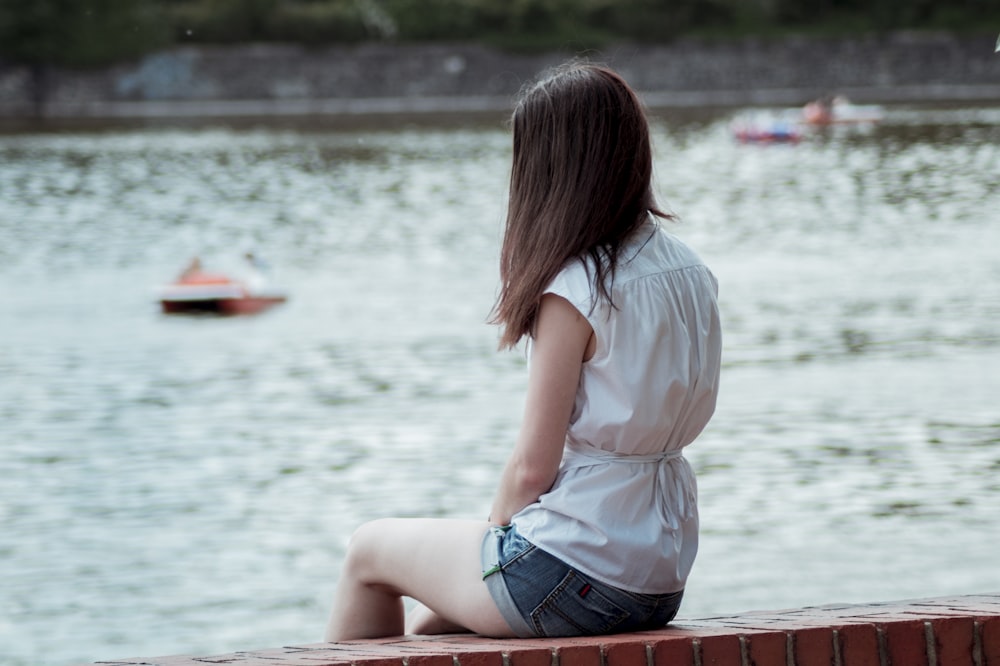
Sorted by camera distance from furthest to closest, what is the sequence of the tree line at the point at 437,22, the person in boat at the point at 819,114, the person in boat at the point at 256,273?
the tree line at the point at 437,22 < the person in boat at the point at 819,114 < the person in boat at the point at 256,273

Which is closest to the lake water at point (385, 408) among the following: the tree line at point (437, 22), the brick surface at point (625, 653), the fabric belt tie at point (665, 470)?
the fabric belt tie at point (665, 470)

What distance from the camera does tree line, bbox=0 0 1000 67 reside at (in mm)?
59469

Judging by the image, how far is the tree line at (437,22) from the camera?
5947 cm

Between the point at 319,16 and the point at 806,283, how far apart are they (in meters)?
50.2

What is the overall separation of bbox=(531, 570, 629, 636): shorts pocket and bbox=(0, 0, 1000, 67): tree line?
58.7 meters

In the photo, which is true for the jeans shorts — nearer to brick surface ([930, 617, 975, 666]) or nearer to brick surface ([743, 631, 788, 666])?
brick surface ([743, 631, 788, 666])

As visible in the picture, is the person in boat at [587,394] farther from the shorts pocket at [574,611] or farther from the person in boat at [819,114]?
the person in boat at [819,114]

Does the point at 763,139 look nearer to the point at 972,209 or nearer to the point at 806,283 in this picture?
the point at 972,209

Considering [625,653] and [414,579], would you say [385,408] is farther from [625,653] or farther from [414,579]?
[625,653]

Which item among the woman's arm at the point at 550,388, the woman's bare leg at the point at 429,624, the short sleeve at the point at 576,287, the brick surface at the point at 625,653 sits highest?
the short sleeve at the point at 576,287

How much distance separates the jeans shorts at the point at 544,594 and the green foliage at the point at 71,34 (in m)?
59.2

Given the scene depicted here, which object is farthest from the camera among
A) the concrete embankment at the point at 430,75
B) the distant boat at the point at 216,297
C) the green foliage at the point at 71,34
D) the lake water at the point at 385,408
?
the green foliage at the point at 71,34

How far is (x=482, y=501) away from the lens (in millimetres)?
7113

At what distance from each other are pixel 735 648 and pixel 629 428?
0.42m
